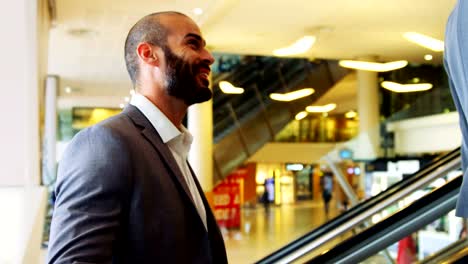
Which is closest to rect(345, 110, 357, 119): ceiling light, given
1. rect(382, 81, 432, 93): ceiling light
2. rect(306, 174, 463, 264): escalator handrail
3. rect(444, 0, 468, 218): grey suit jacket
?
rect(382, 81, 432, 93): ceiling light

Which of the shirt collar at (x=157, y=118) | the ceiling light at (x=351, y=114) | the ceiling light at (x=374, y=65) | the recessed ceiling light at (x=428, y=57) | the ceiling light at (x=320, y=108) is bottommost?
the ceiling light at (x=351, y=114)

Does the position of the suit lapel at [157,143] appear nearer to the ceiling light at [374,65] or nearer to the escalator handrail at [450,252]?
the escalator handrail at [450,252]

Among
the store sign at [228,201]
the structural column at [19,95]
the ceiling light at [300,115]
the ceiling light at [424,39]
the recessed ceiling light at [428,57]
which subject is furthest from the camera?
the ceiling light at [300,115]

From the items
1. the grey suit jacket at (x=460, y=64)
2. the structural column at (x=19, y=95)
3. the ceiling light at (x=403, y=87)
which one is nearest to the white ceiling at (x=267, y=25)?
the ceiling light at (x=403, y=87)

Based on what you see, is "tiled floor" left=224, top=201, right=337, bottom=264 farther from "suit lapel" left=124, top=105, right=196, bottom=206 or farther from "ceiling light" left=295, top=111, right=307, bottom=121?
"suit lapel" left=124, top=105, right=196, bottom=206

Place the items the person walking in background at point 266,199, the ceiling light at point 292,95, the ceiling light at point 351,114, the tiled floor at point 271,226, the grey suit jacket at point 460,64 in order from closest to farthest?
the grey suit jacket at point 460,64 → the tiled floor at point 271,226 → the ceiling light at point 292,95 → the ceiling light at point 351,114 → the person walking in background at point 266,199

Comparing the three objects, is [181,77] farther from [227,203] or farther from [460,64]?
[227,203]

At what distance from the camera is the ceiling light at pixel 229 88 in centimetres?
1447

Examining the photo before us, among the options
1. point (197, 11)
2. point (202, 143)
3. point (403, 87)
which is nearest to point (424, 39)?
point (197, 11)

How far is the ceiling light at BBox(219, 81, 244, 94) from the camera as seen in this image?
14469 mm

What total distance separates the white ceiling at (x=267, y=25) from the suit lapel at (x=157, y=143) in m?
6.62

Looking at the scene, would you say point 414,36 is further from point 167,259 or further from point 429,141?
point 167,259

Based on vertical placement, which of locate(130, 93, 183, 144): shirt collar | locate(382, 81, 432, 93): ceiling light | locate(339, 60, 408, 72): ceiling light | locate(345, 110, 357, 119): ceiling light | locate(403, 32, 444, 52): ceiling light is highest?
locate(130, 93, 183, 144): shirt collar

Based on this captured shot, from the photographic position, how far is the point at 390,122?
14.7 m
